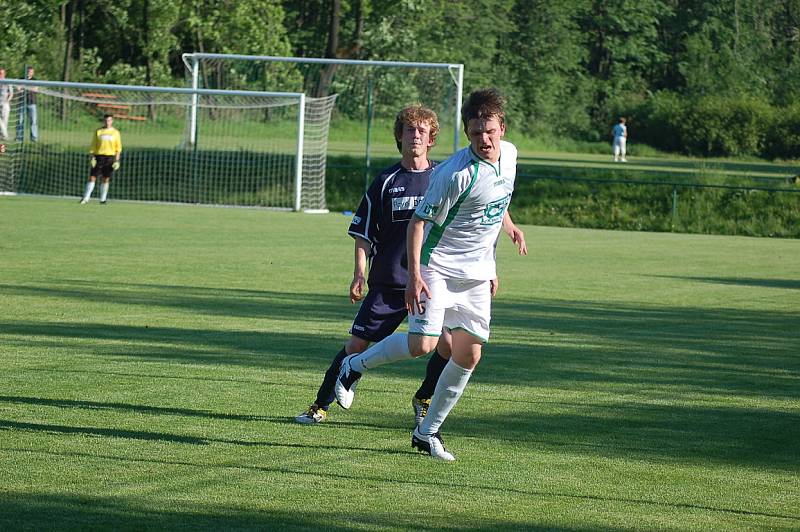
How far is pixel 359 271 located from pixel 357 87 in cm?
3261

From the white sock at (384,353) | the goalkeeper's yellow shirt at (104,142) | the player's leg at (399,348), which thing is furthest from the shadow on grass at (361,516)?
the goalkeeper's yellow shirt at (104,142)

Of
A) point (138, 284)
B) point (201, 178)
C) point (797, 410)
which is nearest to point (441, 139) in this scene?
point (201, 178)

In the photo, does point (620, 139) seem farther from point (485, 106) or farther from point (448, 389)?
point (485, 106)

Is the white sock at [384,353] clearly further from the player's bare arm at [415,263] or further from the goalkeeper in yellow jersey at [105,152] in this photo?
the goalkeeper in yellow jersey at [105,152]

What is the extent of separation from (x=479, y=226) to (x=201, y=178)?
85.4 feet

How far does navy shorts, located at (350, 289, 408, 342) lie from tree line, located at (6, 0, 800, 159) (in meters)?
35.1

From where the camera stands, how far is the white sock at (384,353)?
6793 mm

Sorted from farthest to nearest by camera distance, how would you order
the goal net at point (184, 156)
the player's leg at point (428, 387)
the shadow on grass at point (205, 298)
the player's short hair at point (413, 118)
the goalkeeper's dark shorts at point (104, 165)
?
the goal net at point (184, 156) < the goalkeeper's dark shorts at point (104, 165) < the shadow on grass at point (205, 298) < the player's leg at point (428, 387) < the player's short hair at point (413, 118)

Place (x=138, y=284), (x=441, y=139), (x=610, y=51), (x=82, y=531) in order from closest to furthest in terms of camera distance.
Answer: (x=82, y=531)
(x=138, y=284)
(x=441, y=139)
(x=610, y=51)

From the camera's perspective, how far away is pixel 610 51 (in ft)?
252

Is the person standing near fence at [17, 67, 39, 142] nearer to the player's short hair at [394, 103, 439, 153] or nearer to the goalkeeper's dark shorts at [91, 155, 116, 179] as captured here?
the goalkeeper's dark shorts at [91, 155, 116, 179]

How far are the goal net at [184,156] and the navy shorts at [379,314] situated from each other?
22344 millimetres

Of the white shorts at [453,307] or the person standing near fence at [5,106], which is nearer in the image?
the white shorts at [453,307]

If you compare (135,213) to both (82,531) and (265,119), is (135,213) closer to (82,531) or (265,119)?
(265,119)
